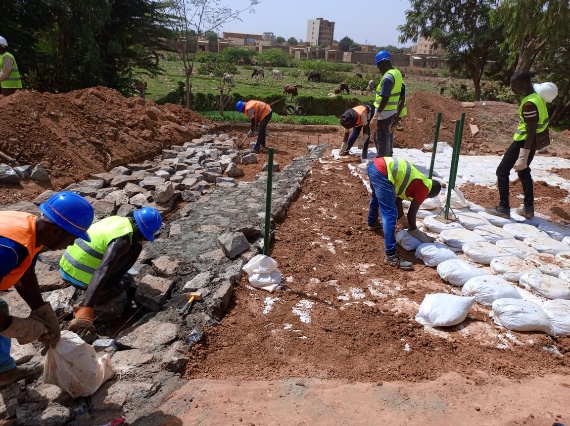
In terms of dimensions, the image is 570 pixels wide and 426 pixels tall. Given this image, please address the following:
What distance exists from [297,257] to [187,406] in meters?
2.14

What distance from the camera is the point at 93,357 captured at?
96.7 inches

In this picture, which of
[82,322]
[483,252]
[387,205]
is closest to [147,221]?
[82,322]

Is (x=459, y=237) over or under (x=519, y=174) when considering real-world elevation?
under

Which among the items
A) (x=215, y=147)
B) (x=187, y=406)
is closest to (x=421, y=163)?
(x=215, y=147)

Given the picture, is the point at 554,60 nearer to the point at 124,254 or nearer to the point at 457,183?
the point at 457,183

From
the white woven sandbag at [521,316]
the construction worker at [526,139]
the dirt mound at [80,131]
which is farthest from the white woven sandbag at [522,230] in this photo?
the dirt mound at [80,131]

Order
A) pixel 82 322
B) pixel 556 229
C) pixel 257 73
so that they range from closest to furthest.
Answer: pixel 82 322, pixel 556 229, pixel 257 73

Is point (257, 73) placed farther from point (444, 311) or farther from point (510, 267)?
point (444, 311)

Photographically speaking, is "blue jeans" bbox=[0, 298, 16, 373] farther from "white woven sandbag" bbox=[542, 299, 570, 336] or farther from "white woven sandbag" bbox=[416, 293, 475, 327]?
"white woven sandbag" bbox=[542, 299, 570, 336]

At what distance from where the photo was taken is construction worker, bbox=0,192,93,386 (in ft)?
6.97

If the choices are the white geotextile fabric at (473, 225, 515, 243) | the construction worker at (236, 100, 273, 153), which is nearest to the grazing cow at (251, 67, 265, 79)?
the construction worker at (236, 100, 273, 153)

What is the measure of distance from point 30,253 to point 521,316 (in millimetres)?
3201

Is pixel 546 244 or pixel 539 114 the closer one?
pixel 546 244

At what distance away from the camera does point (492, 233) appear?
16.0ft
